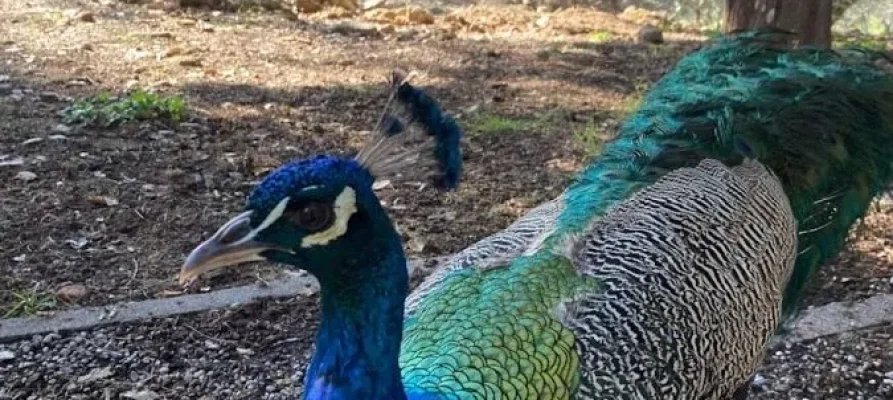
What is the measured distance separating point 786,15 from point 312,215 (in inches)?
121

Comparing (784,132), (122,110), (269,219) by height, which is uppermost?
(269,219)

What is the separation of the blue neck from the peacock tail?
0.18 metres

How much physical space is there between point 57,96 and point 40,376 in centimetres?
244

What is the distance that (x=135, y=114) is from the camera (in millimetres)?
4535

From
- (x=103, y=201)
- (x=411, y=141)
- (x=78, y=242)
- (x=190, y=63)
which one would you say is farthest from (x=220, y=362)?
(x=190, y=63)

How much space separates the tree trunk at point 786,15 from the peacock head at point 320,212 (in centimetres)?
276

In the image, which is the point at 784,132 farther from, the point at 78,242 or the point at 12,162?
the point at 12,162

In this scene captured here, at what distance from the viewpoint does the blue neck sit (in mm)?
1499

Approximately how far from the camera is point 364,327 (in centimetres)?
152

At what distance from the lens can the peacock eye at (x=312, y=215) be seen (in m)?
1.40

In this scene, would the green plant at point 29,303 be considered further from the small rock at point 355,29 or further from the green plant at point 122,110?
the small rock at point 355,29

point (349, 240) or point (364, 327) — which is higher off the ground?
point (349, 240)

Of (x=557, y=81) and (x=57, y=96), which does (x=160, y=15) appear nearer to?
(x=57, y=96)

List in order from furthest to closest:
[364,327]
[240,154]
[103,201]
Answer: [240,154], [103,201], [364,327]
